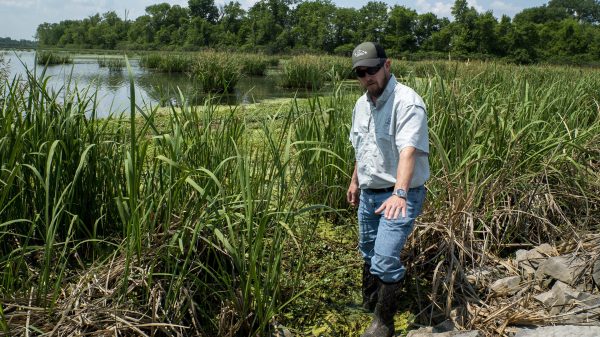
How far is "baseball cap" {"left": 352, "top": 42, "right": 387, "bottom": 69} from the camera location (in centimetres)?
181

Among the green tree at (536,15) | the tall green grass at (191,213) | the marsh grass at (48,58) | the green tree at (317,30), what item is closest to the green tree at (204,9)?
the green tree at (317,30)

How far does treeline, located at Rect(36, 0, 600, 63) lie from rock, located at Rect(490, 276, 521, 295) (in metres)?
33.6

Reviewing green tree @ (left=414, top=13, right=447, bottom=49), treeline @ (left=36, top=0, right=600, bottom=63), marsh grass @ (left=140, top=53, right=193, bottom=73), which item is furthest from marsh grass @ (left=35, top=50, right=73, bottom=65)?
green tree @ (left=414, top=13, right=447, bottom=49)

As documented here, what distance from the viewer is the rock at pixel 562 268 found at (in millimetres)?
2131

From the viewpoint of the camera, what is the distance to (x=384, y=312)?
1.89 metres

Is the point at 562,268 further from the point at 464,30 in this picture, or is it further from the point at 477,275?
the point at 464,30

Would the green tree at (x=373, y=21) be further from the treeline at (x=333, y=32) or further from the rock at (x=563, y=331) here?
the rock at (x=563, y=331)

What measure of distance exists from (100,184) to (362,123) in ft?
3.73

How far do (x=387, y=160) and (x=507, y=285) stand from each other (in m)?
0.83

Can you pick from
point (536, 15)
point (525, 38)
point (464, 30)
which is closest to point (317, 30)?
point (464, 30)

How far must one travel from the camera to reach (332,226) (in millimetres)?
2936

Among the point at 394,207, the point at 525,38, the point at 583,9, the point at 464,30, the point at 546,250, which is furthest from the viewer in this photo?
the point at 583,9

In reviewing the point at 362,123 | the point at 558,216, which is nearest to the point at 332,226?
the point at 362,123

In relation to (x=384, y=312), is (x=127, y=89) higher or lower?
higher
